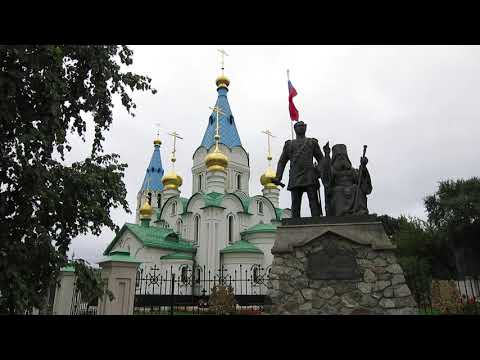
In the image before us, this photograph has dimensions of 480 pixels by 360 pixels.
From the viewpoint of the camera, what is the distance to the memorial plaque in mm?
5621

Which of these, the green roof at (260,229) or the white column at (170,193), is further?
the white column at (170,193)

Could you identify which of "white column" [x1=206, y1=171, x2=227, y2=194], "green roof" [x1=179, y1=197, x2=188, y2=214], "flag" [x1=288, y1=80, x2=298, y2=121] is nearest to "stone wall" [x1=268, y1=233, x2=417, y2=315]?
"flag" [x1=288, y1=80, x2=298, y2=121]

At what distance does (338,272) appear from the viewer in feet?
18.6

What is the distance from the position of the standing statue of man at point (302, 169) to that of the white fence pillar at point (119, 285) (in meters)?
4.00

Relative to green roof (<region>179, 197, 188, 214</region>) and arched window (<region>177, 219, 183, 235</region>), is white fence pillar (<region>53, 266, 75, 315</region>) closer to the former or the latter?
green roof (<region>179, 197, 188, 214</region>)

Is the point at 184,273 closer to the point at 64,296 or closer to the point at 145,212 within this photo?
the point at 145,212

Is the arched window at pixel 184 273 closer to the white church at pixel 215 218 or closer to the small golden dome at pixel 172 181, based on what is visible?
the white church at pixel 215 218

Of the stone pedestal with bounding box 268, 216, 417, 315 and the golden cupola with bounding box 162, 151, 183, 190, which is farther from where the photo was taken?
the golden cupola with bounding box 162, 151, 183, 190

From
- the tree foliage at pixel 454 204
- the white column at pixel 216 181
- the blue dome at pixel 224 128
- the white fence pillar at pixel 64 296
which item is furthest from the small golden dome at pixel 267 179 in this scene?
the white fence pillar at pixel 64 296

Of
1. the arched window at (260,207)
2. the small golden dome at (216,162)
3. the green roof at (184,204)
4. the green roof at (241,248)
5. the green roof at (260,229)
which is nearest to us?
the green roof at (241,248)

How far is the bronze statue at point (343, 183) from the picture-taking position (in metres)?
6.42

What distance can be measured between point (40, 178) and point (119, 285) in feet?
13.9
